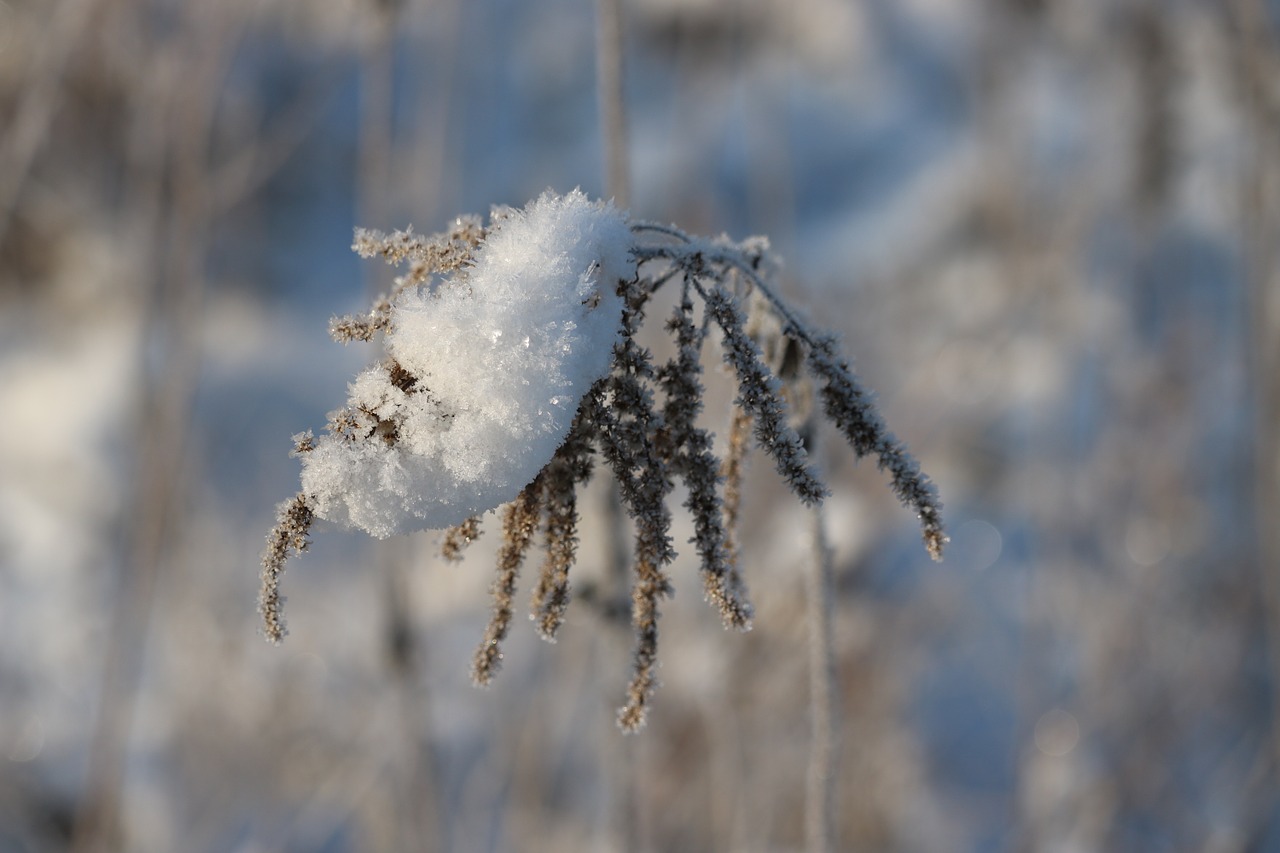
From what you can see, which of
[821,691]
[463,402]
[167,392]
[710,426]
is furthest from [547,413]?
[710,426]

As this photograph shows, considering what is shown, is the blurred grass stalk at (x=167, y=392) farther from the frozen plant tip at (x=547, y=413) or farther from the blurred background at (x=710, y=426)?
the frozen plant tip at (x=547, y=413)

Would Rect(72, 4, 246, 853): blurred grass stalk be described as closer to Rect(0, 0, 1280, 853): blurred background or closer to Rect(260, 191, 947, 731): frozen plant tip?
Rect(0, 0, 1280, 853): blurred background

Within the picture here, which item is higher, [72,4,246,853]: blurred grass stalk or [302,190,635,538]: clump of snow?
[72,4,246,853]: blurred grass stalk

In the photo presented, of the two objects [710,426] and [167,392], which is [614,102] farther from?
[710,426]

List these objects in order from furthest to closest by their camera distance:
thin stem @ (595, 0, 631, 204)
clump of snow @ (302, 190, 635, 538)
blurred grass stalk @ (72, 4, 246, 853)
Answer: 1. blurred grass stalk @ (72, 4, 246, 853)
2. thin stem @ (595, 0, 631, 204)
3. clump of snow @ (302, 190, 635, 538)

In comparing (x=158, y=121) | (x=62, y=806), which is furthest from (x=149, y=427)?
(x=62, y=806)

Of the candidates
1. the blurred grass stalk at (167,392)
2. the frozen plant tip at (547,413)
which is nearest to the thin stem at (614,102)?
the frozen plant tip at (547,413)

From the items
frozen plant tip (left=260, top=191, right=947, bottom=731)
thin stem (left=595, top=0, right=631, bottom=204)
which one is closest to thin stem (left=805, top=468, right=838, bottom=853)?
frozen plant tip (left=260, top=191, right=947, bottom=731)
